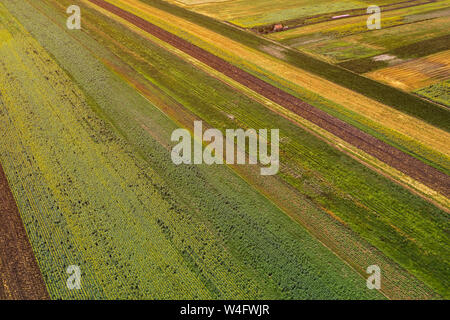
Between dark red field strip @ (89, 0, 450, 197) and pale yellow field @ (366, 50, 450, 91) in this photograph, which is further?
pale yellow field @ (366, 50, 450, 91)

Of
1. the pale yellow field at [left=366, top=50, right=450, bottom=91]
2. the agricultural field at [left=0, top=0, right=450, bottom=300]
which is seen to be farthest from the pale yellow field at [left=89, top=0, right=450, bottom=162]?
the pale yellow field at [left=366, top=50, right=450, bottom=91]

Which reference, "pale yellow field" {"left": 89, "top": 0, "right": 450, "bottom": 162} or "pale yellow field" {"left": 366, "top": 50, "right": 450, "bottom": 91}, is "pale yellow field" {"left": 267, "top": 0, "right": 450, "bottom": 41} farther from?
"pale yellow field" {"left": 366, "top": 50, "right": 450, "bottom": 91}

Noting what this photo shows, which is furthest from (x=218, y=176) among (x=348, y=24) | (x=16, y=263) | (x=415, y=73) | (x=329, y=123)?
(x=348, y=24)

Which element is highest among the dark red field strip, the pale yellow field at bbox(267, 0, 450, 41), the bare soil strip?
the pale yellow field at bbox(267, 0, 450, 41)

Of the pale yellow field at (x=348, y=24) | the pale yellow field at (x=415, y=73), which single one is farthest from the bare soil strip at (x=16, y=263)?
the pale yellow field at (x=348, y=24)

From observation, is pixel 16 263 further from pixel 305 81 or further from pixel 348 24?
pixel 348 24
